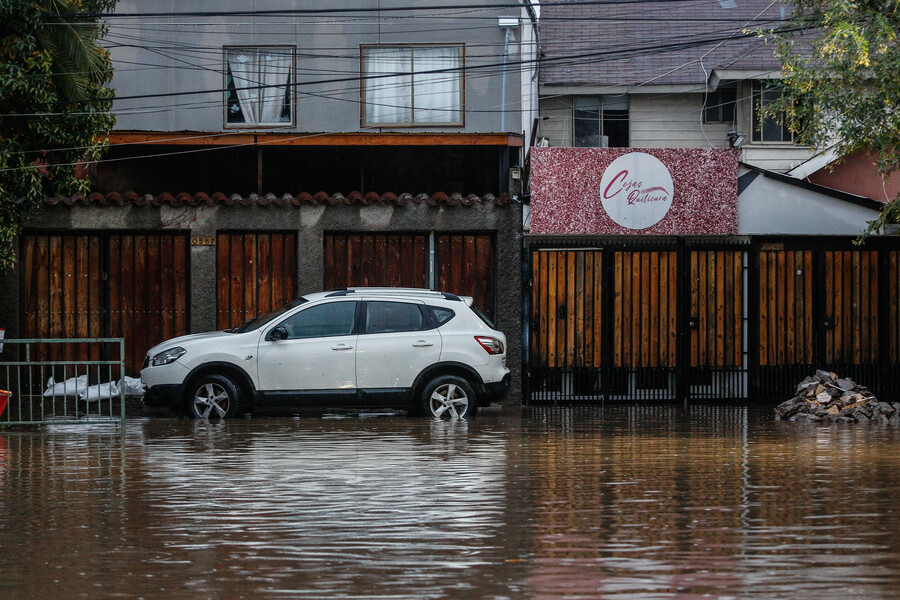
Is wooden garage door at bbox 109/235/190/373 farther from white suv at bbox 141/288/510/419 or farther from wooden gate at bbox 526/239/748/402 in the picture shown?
wooden gate at bbox 526/239/748/402

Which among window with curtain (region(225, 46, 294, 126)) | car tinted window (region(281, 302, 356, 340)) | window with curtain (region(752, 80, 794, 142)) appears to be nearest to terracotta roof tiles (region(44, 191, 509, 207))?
window with curtain (region(225, 46, 294, 126))

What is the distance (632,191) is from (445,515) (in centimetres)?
1160

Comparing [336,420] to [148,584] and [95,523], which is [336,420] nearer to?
[95,523]

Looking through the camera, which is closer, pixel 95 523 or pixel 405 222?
pixel 95 523

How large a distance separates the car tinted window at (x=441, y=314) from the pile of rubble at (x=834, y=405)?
16.5ft

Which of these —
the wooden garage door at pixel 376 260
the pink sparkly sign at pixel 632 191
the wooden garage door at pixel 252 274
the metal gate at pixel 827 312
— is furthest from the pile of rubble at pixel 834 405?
the wooden garage door at pixel 252 274

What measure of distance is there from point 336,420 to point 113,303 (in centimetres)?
558

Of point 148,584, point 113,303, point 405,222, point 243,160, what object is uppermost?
A: point 243,160

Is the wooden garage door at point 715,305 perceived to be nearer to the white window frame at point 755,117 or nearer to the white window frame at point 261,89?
the white window frame at point 755,117

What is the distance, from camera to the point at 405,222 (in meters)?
19.3

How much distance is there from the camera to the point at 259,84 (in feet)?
70.0

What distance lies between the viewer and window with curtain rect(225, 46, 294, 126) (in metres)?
21.3

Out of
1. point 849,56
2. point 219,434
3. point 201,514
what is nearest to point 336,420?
point 219,434

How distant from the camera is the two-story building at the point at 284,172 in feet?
63.1
